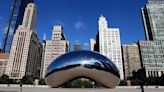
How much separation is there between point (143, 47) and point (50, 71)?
380 feet

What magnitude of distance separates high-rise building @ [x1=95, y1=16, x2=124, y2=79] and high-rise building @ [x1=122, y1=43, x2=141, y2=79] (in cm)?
1352

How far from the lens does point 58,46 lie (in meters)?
174

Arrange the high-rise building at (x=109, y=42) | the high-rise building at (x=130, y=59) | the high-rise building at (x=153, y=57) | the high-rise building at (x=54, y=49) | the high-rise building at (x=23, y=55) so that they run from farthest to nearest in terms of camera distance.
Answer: the high-rise building at (x=130, y=59), the high-rise building at (x=54, y=49), the high-rise building at (x=109, y=42), the high-rise building at (x=23, y=55), the high-rise building at (x=153, y=57)

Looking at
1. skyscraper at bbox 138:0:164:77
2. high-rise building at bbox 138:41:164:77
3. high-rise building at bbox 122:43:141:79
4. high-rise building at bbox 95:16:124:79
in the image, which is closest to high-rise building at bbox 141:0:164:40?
skyscraper at bbox 138:0:164:77

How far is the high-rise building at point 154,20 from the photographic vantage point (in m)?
138

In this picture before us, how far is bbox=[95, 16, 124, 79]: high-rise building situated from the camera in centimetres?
16368

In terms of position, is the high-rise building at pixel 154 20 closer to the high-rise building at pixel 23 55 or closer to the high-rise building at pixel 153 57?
the high-rise building at pixel 153 57

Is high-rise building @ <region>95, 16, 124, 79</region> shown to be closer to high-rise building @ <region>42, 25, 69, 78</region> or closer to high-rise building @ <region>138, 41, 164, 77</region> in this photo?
high-rise building @ <region>138, 41, 164, 77</region>

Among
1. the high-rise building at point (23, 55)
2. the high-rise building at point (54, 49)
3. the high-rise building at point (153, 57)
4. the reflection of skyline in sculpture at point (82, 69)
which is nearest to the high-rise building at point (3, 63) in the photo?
the high-rise building at point (23, 55)

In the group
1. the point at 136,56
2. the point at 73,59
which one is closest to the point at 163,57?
the point at 136,56

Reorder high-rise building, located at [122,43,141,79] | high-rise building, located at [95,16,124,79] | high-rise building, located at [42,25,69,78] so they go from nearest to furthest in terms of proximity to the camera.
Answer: high-rise building, located at [95,16,124,79], high-rise building, located at [42,25,69,78], high-rise building, located at [122,43,141,79]

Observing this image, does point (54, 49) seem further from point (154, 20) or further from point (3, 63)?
point (154, 20)

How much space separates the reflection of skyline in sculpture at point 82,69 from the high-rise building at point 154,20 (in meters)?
124

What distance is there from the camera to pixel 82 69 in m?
22.2
